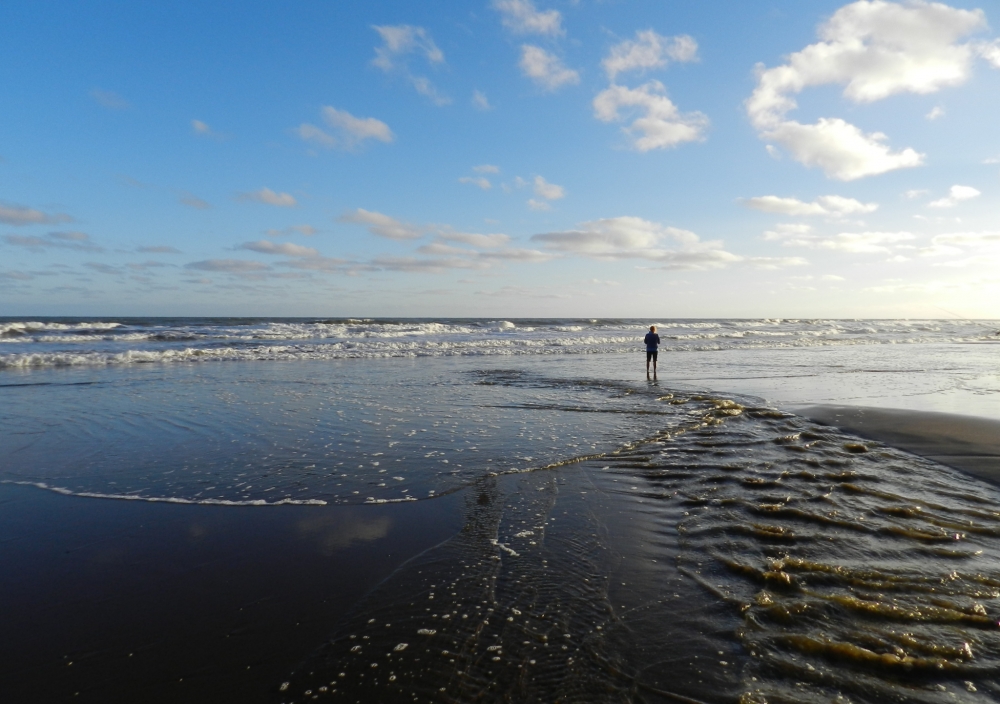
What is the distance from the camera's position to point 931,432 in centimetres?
920

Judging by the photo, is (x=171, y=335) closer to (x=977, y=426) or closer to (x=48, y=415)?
(x=48, y=415)

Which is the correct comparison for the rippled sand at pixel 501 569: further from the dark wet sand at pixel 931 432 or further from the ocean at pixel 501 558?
the dark wet sand at pixel 931 432

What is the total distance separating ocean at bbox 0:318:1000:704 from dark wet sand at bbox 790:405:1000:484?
71 mm

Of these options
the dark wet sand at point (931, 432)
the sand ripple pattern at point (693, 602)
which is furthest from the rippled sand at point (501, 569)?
the dark wet sand at point (931, 432)

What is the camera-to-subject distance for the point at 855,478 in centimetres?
670

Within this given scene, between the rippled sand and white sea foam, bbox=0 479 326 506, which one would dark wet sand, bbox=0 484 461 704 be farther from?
white sea foam, bbox=0 479 326 506

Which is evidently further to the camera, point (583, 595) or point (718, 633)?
point (583, 595)

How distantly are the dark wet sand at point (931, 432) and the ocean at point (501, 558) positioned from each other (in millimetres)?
71

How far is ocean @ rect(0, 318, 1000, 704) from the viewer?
3.12 m

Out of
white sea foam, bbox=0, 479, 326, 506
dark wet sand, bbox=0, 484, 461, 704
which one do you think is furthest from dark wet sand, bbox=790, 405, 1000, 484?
white sea foam, bbox=0, 479, 326, 506

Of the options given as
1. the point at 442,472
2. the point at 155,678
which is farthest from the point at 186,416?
the point at 155,678

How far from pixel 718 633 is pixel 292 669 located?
2.73 m

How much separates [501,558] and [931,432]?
892cm

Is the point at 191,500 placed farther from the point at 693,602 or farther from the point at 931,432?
the point at 931,432
